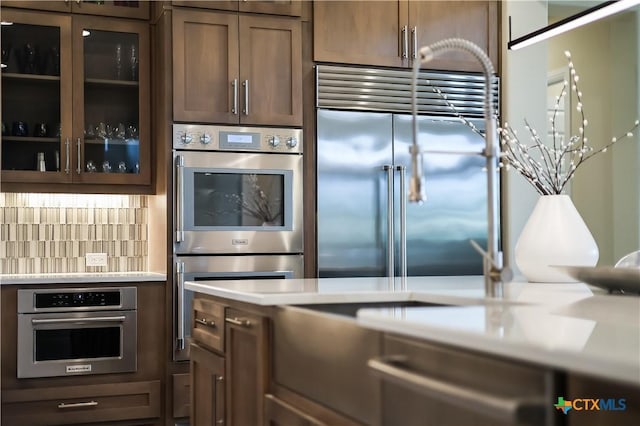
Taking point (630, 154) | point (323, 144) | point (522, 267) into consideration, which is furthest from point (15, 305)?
point (630, 154)

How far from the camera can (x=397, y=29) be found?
4.91 metres

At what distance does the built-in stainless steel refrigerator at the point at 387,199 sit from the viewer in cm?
471

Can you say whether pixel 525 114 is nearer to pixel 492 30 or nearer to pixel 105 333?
pixel 492 30

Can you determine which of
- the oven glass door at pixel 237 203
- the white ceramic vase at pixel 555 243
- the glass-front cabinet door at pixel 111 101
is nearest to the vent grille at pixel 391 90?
the oven glass door at pixel 237 203

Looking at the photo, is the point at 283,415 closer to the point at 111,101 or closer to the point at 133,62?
the point at 111,101

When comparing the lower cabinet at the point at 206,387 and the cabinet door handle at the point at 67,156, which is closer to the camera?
the lower cabinet at the point at 206,387

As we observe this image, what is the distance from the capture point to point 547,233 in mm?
2635

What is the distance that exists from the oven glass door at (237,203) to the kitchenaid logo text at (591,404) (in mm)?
3305

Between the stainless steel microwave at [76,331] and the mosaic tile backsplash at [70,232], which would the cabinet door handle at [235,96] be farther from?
the stainless steel microwave at [76,331]

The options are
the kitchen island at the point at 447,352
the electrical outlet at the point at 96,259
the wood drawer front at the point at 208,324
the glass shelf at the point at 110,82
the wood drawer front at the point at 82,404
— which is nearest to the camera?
the kitchen island at the point at 447,352

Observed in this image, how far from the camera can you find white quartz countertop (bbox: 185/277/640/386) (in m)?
1.08

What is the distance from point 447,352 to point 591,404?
0.24 meters

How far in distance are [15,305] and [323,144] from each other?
1.80 metres

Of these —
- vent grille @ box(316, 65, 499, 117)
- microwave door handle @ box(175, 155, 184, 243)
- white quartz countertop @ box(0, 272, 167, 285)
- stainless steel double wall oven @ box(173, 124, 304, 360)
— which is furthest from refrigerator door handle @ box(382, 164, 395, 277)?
white quartz countertop @ box(0, 272, 167, 285)
